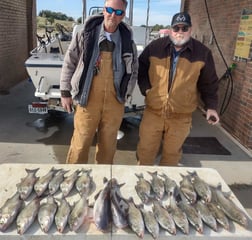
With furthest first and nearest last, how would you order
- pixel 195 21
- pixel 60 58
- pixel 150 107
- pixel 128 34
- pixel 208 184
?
pixel 195 21
pixel 60 58
pixel 150 107
pixel 128 34
pixel 208 184

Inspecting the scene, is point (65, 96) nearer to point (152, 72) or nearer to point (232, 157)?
point (152, 72)

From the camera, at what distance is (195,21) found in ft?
28.8

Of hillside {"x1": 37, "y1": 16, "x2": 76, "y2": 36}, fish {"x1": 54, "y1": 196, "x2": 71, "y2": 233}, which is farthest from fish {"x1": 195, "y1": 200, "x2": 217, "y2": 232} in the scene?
hillside {"x1": 37, "y1": 16, "x2": 76, "y2": 36}

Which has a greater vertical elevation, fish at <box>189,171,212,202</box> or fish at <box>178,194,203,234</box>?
fish at <box>189,171,212,202</box>

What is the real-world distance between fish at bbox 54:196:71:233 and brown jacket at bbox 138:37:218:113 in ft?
4.84

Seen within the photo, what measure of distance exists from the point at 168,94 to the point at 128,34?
0.69 metres

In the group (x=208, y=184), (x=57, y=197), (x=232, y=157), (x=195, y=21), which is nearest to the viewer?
(x=57, y=197)

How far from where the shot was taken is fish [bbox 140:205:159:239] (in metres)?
1.72

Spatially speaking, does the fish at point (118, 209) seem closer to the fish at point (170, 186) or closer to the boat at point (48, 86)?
the fish at point (170, 186)

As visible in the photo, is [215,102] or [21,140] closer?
[215,102]

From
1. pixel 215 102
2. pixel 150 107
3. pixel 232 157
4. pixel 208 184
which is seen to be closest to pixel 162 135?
pixel 150 107

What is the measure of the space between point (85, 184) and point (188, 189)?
28.4 inches

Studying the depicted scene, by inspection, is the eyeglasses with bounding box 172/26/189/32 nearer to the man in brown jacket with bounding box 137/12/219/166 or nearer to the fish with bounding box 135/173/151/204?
the man in brown jacket with bounding box 137/12/219/166

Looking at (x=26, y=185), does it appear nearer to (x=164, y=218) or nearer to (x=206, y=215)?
(x=164, y=218)
